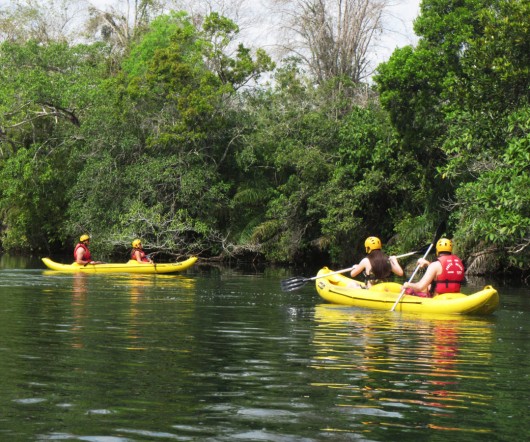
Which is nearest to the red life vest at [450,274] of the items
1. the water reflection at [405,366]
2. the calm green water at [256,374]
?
the water reflection at [405,366]

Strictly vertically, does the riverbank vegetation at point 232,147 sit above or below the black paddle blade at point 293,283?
above

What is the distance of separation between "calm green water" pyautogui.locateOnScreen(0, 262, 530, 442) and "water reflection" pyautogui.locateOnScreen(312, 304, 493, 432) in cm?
2

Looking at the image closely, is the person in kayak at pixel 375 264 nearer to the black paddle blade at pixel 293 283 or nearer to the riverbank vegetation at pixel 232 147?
the black paddle blade at pixel 293 283

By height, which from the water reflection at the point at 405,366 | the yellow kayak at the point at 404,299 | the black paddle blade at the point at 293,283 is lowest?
the water reflection at the point at 405,366

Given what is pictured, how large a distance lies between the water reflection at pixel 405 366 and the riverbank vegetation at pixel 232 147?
43.0 ft

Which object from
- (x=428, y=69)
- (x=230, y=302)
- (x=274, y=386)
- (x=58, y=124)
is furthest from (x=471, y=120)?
(x=58, y=124)

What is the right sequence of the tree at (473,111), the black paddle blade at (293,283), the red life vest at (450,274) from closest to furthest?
the red life vest at (450,274) < the black paddle blade at (293,283) < the tree at (473,111)

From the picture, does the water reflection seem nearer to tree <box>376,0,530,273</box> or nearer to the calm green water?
the calm green water

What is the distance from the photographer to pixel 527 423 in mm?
6238

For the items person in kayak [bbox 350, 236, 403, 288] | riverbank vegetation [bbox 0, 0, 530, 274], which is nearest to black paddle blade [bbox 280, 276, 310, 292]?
person in kayak [bbox 350, 236, 403, 288]

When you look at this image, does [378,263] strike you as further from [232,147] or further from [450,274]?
[232,147]

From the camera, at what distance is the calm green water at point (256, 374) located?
596 cm

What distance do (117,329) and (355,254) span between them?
2031cm

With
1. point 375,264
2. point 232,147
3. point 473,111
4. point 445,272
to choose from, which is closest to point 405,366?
point 445,272
